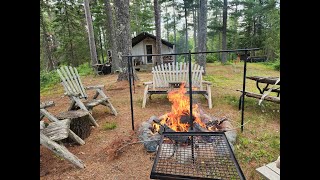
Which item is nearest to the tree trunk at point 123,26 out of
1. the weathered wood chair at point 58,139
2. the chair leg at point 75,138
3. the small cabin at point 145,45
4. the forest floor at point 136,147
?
the forest floor at point 136,147

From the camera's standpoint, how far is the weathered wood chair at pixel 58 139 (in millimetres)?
2863

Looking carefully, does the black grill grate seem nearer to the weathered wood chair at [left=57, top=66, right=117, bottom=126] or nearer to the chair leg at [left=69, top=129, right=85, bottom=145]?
the chair leg at [left=69, top=129, right=85, bottom=145]

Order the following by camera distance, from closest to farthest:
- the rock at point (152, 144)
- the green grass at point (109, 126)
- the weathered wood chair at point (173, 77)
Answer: the rock at point (152, 144) < the green grass at point (109, 126) < the weathered wood chair at point (173, 77)

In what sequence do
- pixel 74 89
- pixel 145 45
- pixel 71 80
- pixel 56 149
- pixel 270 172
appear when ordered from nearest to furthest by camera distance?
1. pixel 270 172
2. pixel 56 149
3. pixel 74 89
4. pixel 71 80
5. pixel 145 45

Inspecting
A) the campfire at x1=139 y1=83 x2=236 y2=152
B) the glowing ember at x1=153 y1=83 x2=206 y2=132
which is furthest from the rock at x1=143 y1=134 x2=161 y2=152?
the glowing ember at x1=153 y1=83 x2=206 y2=132

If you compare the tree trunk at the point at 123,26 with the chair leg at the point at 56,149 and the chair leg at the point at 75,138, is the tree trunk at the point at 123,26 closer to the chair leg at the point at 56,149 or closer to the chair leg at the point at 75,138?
the chair leg at the point at 75,138

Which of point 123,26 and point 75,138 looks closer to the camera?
point 75,138

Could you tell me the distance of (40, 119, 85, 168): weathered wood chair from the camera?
2863mm

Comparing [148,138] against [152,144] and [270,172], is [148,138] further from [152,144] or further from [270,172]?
[270,172]

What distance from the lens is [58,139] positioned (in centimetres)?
310

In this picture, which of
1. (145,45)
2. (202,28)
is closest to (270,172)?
(202,28)
